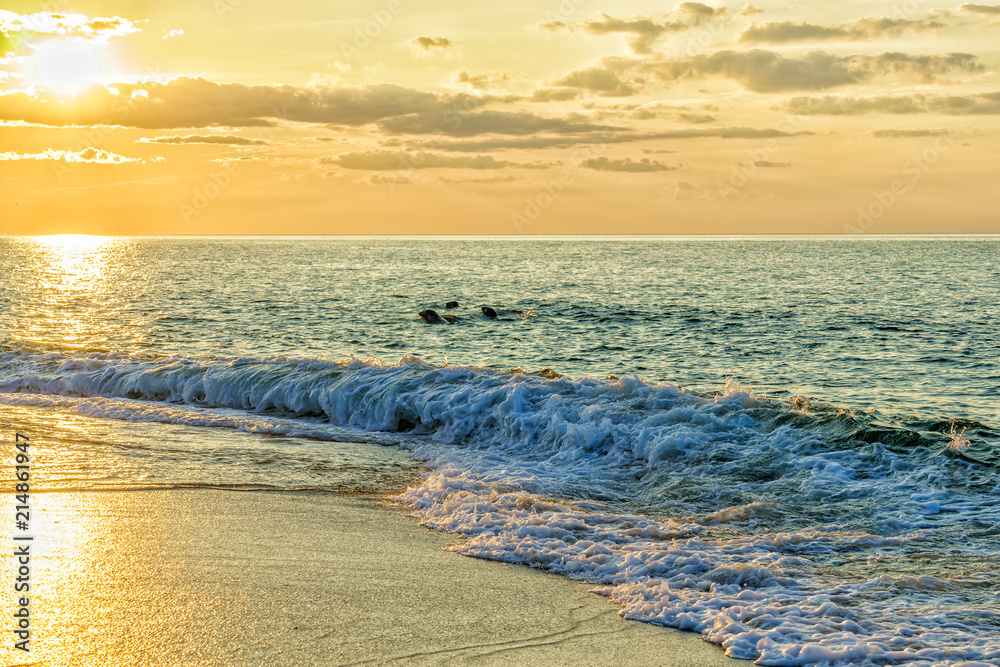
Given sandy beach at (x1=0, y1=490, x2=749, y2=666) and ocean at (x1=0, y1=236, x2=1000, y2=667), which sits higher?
sandy beach at (x1=0, y1=490, x2=749, y2=666)

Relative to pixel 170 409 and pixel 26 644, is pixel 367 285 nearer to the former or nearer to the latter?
pixel 170 409

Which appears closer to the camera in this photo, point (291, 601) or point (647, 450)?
point (291, 601)

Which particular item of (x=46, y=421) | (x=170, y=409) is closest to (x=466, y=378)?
(x=170, y=409)

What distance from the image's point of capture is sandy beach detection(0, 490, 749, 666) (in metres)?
4.98

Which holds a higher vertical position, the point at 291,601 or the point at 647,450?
the point at 291,601

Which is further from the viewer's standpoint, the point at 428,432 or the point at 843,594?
the point at 428,432

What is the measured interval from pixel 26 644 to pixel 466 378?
1097 cm

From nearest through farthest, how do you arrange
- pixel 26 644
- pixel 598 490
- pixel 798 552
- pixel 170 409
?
pixel 26 644
pixel 798 552
pixel 598 490
pixel 170 409

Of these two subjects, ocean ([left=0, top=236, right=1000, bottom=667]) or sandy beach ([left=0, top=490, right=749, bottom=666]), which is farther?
ocean ([left=0, top=236, right=1000, bottom=667])

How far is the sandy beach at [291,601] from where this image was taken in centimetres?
498

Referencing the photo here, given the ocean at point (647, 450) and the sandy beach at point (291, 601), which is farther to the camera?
the ocean at point (647, 450)

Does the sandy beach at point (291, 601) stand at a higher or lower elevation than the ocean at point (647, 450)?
higher

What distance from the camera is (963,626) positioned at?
5.61 meters

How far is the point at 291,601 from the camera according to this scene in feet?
18.8
